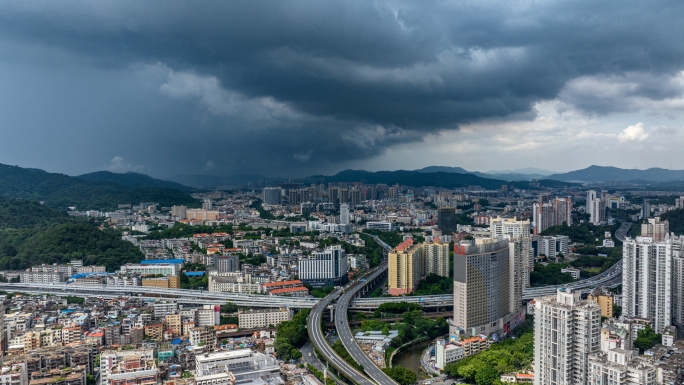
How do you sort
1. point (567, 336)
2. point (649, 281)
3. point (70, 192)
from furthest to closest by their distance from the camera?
point (70, 192) < point (649, 281) < point (567, 336)

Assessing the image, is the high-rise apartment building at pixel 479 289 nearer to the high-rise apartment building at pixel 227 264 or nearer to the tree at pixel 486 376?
the tree at pixel 486 376

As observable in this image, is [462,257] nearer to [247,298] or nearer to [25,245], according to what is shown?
[247,298]

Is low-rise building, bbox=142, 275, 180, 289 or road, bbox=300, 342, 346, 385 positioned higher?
low-rise building, bbox=142, 275, 180, 289

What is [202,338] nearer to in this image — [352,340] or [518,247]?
[352,340]

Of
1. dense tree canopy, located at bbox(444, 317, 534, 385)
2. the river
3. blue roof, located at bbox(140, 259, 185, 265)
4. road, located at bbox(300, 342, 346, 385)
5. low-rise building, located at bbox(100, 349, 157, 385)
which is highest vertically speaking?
blue roof, located at bbox(140, 259, 185, 265)

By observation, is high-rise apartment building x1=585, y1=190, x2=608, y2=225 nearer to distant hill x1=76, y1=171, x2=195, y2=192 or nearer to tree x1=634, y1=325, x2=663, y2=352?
tree x1=634, y1=325, x2=663, y2=352

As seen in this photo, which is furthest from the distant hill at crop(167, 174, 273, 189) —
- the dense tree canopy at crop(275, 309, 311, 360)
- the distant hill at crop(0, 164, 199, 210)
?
the dense tree canopy at crop(275, 309, 311, 360)

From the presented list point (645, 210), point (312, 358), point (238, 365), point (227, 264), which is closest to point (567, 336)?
point (238, 365)
